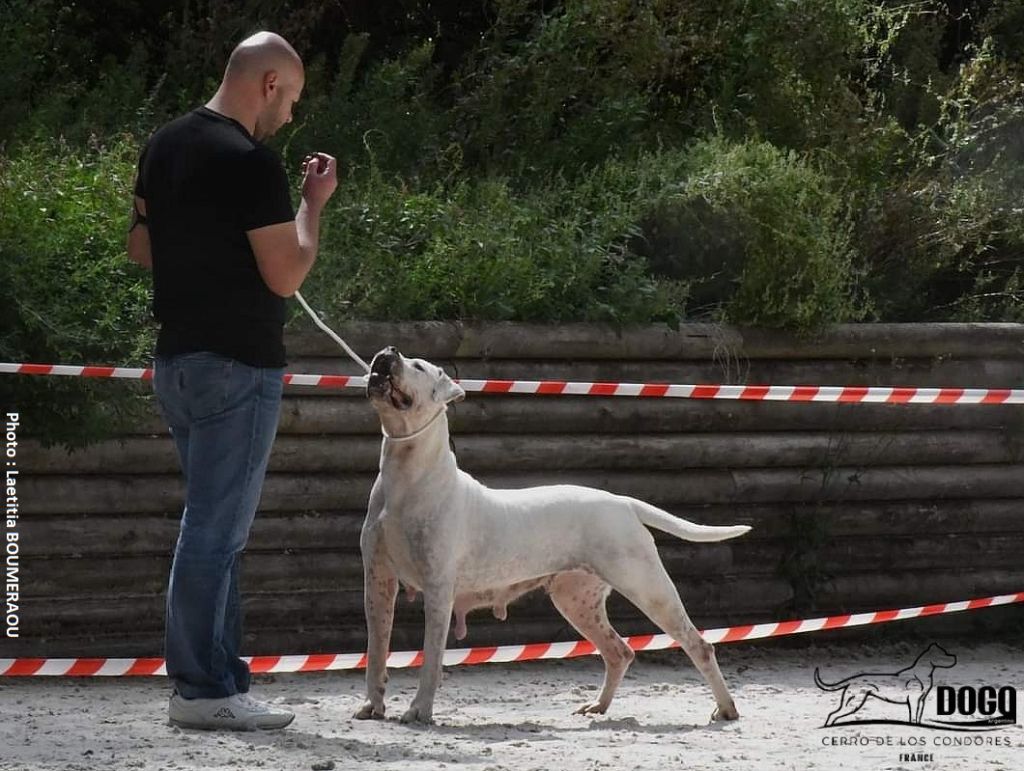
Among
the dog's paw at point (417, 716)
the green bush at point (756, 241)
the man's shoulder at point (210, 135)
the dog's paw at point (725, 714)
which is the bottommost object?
the dog's paw at point (725, 714)

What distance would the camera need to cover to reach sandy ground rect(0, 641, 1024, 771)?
458cm

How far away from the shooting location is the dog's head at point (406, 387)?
16.6 feet

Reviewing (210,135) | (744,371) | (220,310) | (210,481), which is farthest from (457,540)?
(744,371)

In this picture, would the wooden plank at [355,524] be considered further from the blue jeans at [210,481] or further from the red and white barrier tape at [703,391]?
the blue jeans at [210,481]

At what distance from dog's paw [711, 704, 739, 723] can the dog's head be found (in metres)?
1.55

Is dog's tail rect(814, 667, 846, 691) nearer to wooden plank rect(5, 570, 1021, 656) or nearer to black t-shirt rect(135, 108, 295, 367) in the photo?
wooden plank rect(5, 570, 1021, 656)

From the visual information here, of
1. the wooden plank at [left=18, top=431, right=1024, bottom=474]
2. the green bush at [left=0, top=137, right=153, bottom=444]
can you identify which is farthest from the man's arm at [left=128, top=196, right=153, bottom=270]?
the wooden plank at [left=18, top=431, right=1024, bottom=474]

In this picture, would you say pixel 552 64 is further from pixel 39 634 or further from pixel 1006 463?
pixel 39 634

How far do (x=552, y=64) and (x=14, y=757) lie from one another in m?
6.53

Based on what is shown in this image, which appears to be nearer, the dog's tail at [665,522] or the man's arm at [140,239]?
the man's arm at [140,239]

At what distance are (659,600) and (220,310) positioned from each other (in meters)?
1.92

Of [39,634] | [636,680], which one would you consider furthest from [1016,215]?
[39,634]

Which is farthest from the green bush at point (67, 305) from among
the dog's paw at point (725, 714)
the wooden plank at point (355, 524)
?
the dog's paw at point (725, 714)

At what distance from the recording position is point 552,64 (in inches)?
392
